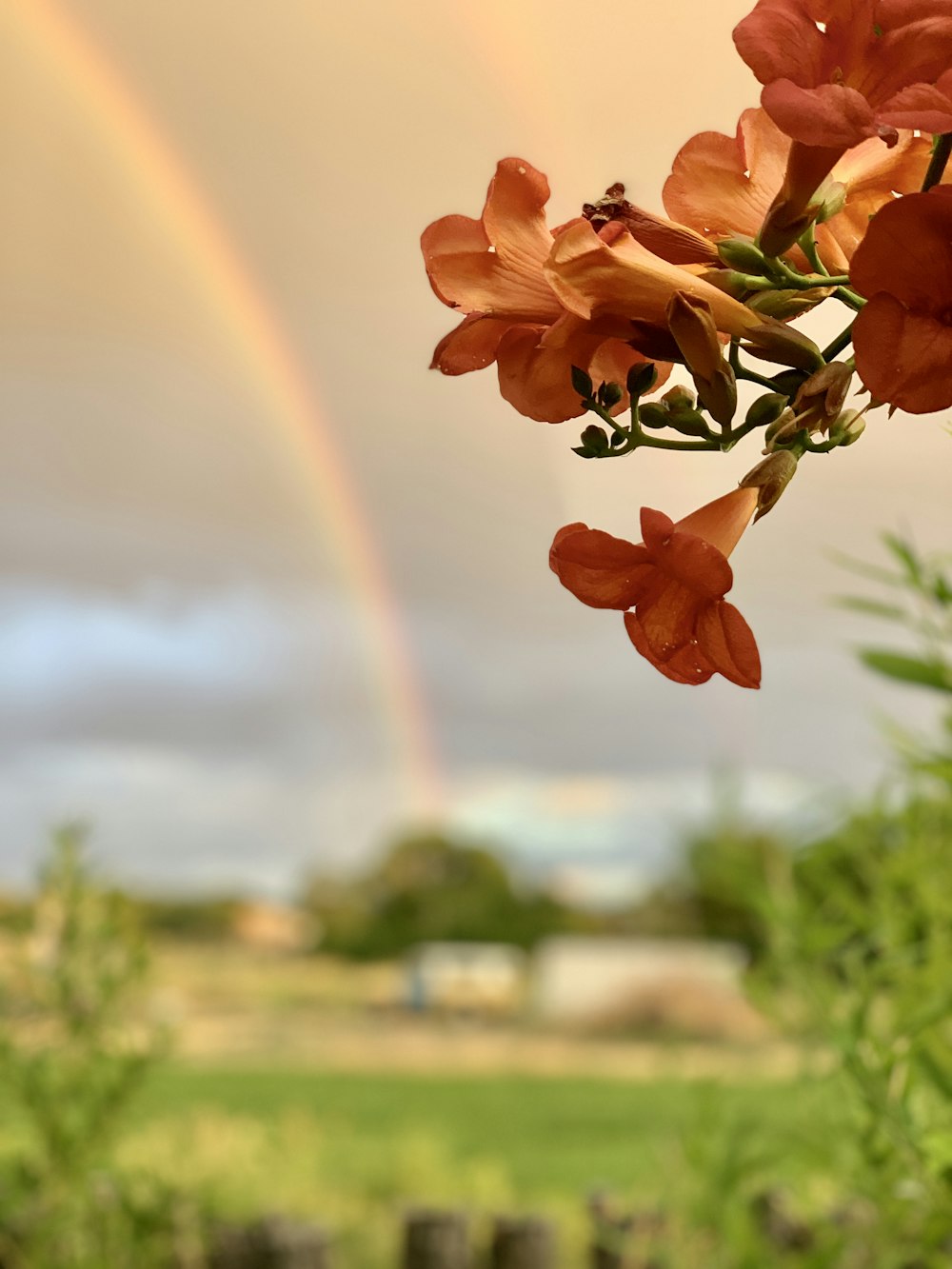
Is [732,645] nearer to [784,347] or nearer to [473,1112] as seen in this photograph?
[784,347]

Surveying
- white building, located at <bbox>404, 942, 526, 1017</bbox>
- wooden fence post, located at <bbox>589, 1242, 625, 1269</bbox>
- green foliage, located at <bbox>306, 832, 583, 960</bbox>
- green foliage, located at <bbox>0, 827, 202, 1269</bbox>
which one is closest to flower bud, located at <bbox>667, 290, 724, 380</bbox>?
green foliage, located at <bbox>0, 827, 202, 1269</bbox>

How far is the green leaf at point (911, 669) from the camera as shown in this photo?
67cm

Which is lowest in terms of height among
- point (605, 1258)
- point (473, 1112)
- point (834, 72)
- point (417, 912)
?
point (605, 1258)

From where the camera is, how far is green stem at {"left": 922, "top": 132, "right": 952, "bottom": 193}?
23cm

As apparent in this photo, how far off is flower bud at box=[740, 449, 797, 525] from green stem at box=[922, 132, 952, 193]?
0.17ft

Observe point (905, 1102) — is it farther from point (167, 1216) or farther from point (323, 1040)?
point (323, 1040)

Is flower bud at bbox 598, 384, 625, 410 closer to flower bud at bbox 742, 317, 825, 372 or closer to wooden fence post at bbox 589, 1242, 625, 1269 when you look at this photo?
flower bud at bbox 742, 317, 825, 372

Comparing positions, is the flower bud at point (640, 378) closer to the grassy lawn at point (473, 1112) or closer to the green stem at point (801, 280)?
the green stem at point (801, 280)

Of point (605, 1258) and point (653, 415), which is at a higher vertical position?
point (653, 415)

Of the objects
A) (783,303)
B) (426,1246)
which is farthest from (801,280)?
(426,1246)

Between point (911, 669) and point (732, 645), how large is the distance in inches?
19.1

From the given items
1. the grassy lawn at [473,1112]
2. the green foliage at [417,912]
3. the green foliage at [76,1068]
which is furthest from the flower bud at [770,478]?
the green foliage at [417,912]

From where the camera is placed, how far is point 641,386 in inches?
10.1

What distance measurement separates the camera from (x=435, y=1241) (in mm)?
1998
